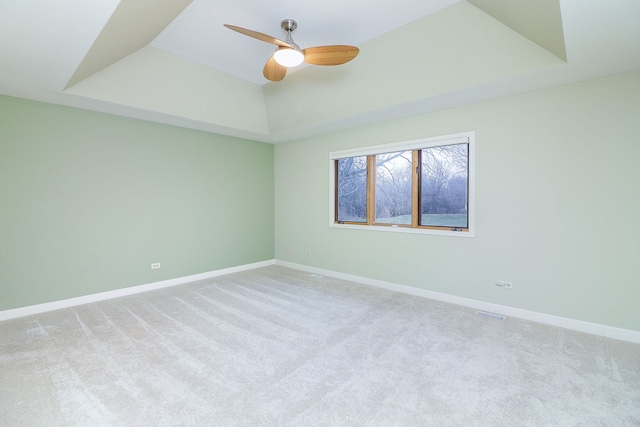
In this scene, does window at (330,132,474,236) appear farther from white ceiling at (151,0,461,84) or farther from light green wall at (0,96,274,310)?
light green wall at (0,96,274,310)

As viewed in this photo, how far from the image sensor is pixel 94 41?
2.28 metres

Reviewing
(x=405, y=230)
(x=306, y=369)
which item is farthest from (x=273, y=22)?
(x=306, y=369)

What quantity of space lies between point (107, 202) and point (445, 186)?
4627 mm

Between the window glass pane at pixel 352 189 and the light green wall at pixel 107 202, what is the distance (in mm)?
1848

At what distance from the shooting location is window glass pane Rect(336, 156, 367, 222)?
4.78 metres

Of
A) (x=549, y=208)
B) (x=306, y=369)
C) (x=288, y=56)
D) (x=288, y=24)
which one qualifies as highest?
(x=288, y=24)

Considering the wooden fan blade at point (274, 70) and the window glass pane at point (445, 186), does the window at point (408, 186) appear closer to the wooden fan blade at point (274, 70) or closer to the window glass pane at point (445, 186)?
the window glass pane at point (445, 186)

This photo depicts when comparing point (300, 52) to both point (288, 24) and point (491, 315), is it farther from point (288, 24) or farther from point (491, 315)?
point (491, 315)

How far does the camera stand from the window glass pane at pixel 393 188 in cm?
425

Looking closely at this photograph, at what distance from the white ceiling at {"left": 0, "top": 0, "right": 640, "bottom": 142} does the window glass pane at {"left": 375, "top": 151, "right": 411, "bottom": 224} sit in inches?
26.5

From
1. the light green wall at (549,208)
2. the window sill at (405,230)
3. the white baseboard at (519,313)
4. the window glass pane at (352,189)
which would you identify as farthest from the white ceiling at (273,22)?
the white baseboard at (519,313)

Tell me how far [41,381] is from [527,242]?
15.0ft

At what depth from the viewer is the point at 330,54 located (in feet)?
8.98

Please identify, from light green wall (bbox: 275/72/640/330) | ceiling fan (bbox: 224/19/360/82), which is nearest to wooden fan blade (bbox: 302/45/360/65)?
ceiling fan (bbox: 224/19/360/82)
